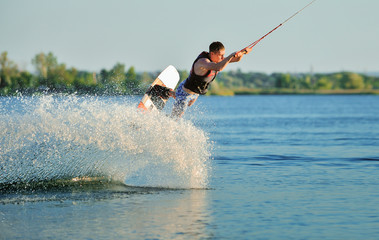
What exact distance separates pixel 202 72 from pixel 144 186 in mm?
2049

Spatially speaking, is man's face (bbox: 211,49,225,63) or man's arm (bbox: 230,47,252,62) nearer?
man's arm (bbox: 230,47,252,62)

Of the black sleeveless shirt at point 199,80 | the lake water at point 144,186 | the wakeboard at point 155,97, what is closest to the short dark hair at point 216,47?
the black sleeveless shirt at point 199,80

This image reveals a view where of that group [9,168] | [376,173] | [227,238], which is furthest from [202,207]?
[376,173]

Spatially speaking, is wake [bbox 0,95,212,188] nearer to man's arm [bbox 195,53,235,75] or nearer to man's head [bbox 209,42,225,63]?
man's arm [bbox 195,53,235,75]

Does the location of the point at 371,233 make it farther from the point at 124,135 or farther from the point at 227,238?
the point at 124,135

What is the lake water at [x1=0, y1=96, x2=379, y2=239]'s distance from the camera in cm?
720

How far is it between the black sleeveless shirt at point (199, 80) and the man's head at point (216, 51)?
0.08 metres

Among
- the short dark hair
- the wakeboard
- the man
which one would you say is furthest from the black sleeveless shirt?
the wakeboard

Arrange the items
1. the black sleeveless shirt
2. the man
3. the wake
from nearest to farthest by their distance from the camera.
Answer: the man, the black sleeveless shirt, the wake

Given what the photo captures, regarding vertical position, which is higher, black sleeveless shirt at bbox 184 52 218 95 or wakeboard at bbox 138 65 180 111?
black sleeveless shirt at bbox 184 52 218 95

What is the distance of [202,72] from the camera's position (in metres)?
9.37

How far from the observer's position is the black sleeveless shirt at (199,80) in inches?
369

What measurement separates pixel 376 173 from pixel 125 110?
5120mm

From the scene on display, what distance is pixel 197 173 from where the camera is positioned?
9.98 metres
